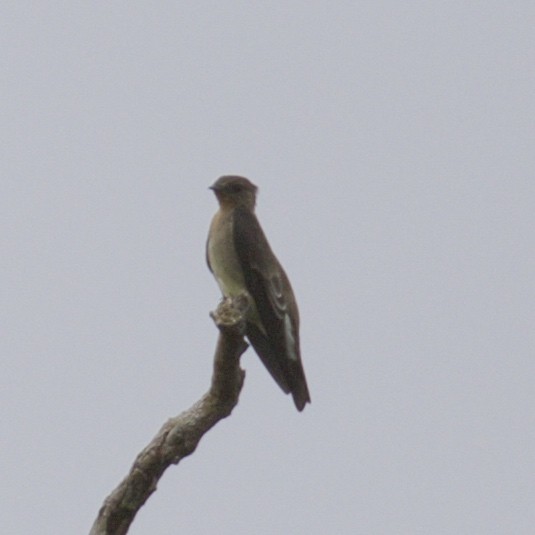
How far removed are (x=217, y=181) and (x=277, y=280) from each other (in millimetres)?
1777

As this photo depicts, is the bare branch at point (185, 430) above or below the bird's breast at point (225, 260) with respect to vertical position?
below

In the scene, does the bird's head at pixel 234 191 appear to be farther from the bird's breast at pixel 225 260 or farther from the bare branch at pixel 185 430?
the bare branch at pixel 185 430

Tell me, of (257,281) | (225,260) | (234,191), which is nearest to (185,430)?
(257,281)

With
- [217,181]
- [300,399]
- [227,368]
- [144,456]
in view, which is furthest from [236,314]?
[217,181]

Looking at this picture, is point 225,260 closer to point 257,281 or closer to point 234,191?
point 257,281

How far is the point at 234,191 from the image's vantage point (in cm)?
1360

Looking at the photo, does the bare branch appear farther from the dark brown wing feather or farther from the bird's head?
the bird's head

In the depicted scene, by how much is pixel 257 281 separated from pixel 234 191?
5.22 ft

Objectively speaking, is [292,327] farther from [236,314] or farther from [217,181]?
[236,314]

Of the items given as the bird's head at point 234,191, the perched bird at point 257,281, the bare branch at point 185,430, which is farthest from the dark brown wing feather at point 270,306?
the bare branch at point 185,430

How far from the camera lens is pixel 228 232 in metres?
12.8

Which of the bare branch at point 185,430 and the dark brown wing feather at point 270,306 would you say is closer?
the bare branch at point 185,430

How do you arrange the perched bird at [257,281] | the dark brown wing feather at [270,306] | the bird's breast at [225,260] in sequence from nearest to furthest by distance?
the dark brown wing feather at [270,306], the perched bird at [257,281], the bird's breast at [225,260]

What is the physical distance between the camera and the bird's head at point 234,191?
1355 centimetres
